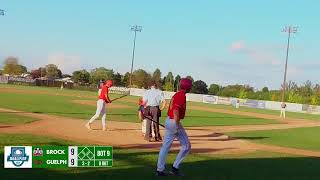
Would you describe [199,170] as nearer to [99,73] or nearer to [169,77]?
[169,77]

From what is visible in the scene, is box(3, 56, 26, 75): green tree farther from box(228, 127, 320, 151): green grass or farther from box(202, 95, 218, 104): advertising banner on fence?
box(228, 127, 320, 151): green grass

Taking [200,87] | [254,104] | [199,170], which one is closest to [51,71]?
[200,87]

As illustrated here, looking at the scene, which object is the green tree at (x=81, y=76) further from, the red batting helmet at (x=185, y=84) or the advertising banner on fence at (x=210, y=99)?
the red batting helmet at (x=185, y=84)

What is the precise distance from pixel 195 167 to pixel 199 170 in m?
0.50

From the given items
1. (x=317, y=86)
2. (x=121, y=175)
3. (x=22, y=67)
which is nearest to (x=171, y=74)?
(x=317, y=86)

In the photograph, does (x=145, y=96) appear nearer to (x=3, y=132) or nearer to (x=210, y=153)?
(x=210, y=153)

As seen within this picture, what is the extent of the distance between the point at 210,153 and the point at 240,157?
3.01 ft

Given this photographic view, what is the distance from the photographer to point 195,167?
12.2 meters

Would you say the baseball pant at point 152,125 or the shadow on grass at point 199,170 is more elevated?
the baseball pant at point 152,125

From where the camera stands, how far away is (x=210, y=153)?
1603cm

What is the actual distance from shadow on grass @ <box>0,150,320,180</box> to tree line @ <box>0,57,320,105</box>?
99.2 metres
